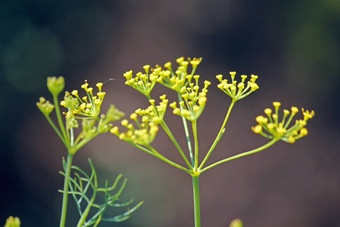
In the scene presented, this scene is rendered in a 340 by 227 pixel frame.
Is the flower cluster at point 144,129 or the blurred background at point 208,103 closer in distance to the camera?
the flower cluster at point 144,129

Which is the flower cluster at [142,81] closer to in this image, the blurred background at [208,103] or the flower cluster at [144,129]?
the flower cluster at [144,129]

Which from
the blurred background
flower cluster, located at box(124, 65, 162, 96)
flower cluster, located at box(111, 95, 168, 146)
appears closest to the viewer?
flower cluster, located at box(111, 95, 168, 146)

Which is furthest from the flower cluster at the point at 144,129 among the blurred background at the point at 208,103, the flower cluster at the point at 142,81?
the blurred background at the point at 208,103

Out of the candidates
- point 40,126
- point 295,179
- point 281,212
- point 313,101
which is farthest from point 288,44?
point 40,126

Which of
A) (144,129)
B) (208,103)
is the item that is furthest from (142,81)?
(208,103)

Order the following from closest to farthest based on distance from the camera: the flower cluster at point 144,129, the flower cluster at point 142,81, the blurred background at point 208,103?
1. the flower cluster at point 144,129
2. the flower cluster at point 142,81
3. the blurred background at point 208,103

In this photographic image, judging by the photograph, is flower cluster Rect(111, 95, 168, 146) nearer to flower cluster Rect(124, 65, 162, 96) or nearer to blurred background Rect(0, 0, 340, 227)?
flower cluster Rect(124, 65, 162, 96)

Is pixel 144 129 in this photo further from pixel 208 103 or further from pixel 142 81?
pixel 208 103

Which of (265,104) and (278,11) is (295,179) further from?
(278,11)

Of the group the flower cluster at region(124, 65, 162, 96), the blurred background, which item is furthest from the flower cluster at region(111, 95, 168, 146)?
the blurred background
